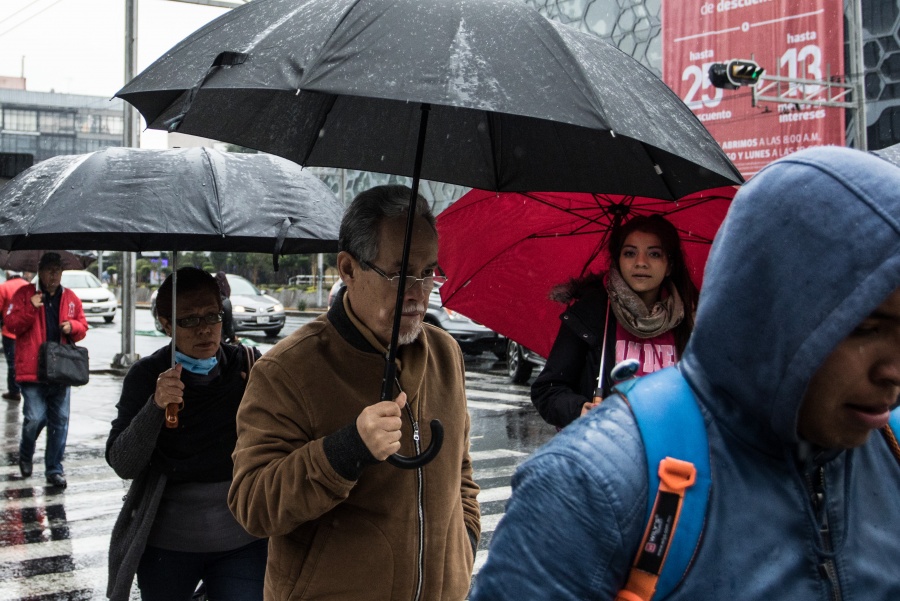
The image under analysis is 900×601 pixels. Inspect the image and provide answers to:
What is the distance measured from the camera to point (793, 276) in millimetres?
1335

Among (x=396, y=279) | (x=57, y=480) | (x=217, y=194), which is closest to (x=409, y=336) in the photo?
(x=396, y=279)

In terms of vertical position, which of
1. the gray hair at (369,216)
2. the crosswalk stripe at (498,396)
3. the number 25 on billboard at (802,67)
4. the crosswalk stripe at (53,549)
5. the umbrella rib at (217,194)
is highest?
the number 25 on billboard at (802,67)

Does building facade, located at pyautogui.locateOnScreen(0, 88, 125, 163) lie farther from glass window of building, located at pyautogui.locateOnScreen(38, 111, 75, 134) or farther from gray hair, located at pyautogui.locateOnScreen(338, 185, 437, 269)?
gray hair, located at pyautogui.locateOnScreen(338, 185, 437, 269)

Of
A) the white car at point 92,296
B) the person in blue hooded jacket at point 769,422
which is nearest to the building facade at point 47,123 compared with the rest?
the white car at point 92,296

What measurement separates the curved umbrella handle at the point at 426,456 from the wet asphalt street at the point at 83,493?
398cm

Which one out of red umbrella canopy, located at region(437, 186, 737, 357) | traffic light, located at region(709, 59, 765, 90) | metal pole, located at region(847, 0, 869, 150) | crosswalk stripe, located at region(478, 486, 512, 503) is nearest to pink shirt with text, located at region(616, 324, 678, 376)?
red umbrella canopy, located at region(437, 186, 737, 357)

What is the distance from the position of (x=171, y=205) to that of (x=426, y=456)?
5.50ft

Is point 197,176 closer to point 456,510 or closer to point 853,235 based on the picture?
point 456,510

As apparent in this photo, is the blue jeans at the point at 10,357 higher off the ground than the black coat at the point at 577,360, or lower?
lower

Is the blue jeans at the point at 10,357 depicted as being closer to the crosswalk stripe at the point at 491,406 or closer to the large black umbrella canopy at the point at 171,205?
the crosswalk stripe at the point at 491,406

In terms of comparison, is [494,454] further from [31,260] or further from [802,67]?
[802,67]

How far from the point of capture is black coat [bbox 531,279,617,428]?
156 inches

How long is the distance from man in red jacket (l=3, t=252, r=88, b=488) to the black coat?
617 cm

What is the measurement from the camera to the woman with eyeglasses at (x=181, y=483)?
11.7 ft
